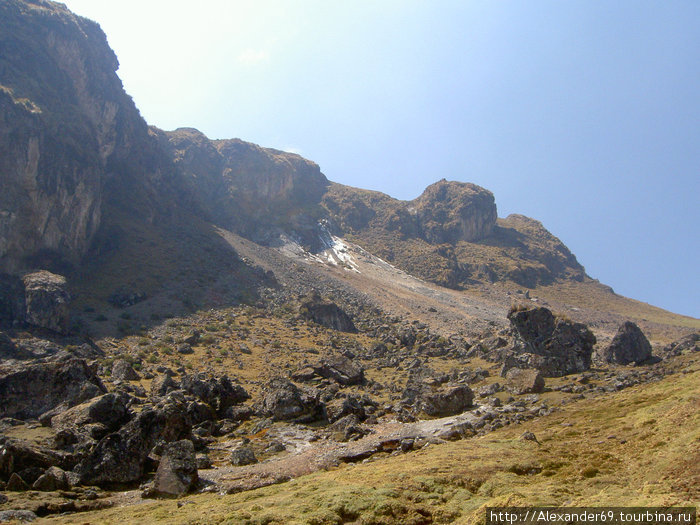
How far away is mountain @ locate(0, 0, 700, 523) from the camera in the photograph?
20.6m

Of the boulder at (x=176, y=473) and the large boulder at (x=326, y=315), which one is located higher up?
the large boulder at (x=326, y=315)

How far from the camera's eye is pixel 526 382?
3234 cm

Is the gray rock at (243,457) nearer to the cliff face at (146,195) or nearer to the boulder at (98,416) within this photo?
the boulder at (98,416)

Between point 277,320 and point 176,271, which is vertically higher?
point 176,271

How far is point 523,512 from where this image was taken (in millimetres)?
10516

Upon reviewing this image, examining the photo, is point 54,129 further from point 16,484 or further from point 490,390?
point 490,390

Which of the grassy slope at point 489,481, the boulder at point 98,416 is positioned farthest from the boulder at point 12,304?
the grassy slope at point 489,481

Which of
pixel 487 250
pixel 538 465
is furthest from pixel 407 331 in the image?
pixel 487 250

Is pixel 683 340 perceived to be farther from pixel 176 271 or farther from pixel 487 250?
pixel 487 250

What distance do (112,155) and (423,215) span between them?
323ft

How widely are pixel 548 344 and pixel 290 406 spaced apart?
27.1 meters

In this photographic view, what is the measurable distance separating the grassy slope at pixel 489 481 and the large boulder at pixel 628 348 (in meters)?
24.2

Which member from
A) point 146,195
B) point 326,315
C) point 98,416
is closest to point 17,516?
point 98,416

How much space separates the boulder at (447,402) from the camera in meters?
28.5
